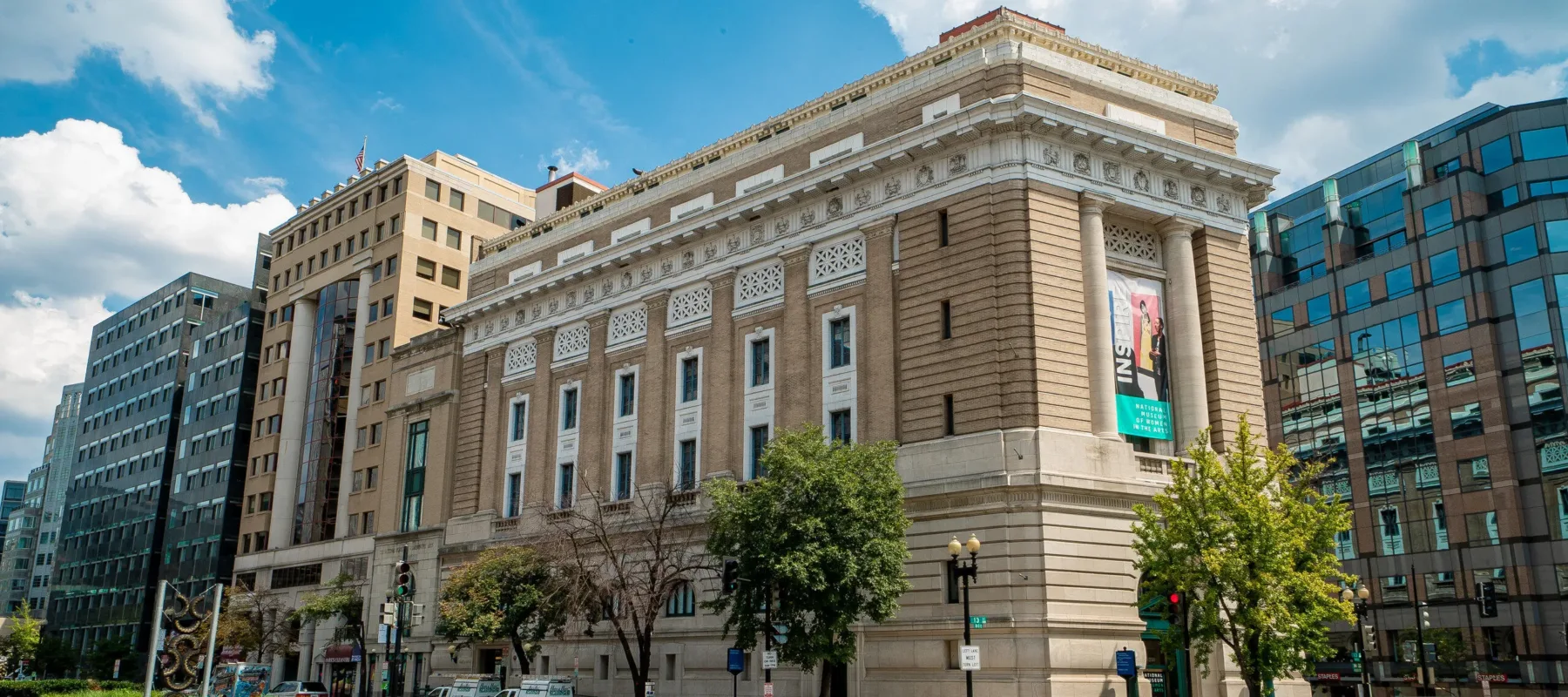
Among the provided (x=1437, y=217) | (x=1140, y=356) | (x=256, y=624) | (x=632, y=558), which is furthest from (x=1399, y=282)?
(x=256, y=624)

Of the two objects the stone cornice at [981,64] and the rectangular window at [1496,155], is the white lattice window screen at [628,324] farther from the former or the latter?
the rectangular window at [1496,155]

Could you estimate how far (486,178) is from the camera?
8744cm

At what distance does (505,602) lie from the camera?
4869 cm

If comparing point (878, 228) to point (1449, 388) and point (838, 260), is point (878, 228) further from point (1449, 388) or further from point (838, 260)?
point (1449, 388)

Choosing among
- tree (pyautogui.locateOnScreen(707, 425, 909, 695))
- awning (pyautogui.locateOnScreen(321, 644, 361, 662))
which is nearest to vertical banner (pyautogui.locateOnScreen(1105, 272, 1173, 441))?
tree (pyautogui.locateOnScreen(707, 425, 909, 695))

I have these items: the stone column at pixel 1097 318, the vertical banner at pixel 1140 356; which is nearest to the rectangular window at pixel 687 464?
the stone column at pixel 1097 318

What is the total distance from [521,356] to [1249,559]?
1477 inches

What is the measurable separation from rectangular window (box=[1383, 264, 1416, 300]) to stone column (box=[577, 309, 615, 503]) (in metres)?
44.9

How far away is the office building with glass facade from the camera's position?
200 feet

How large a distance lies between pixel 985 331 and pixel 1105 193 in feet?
23.3

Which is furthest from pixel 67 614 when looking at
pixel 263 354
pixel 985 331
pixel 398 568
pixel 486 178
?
pixel 985 331

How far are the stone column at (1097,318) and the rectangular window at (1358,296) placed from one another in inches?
1469

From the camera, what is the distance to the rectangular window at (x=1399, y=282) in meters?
69.0

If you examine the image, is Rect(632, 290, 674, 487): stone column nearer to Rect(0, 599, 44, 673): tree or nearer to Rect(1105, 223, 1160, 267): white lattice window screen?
Rect(1105, 223, 1160, 267): white lattice window screen
